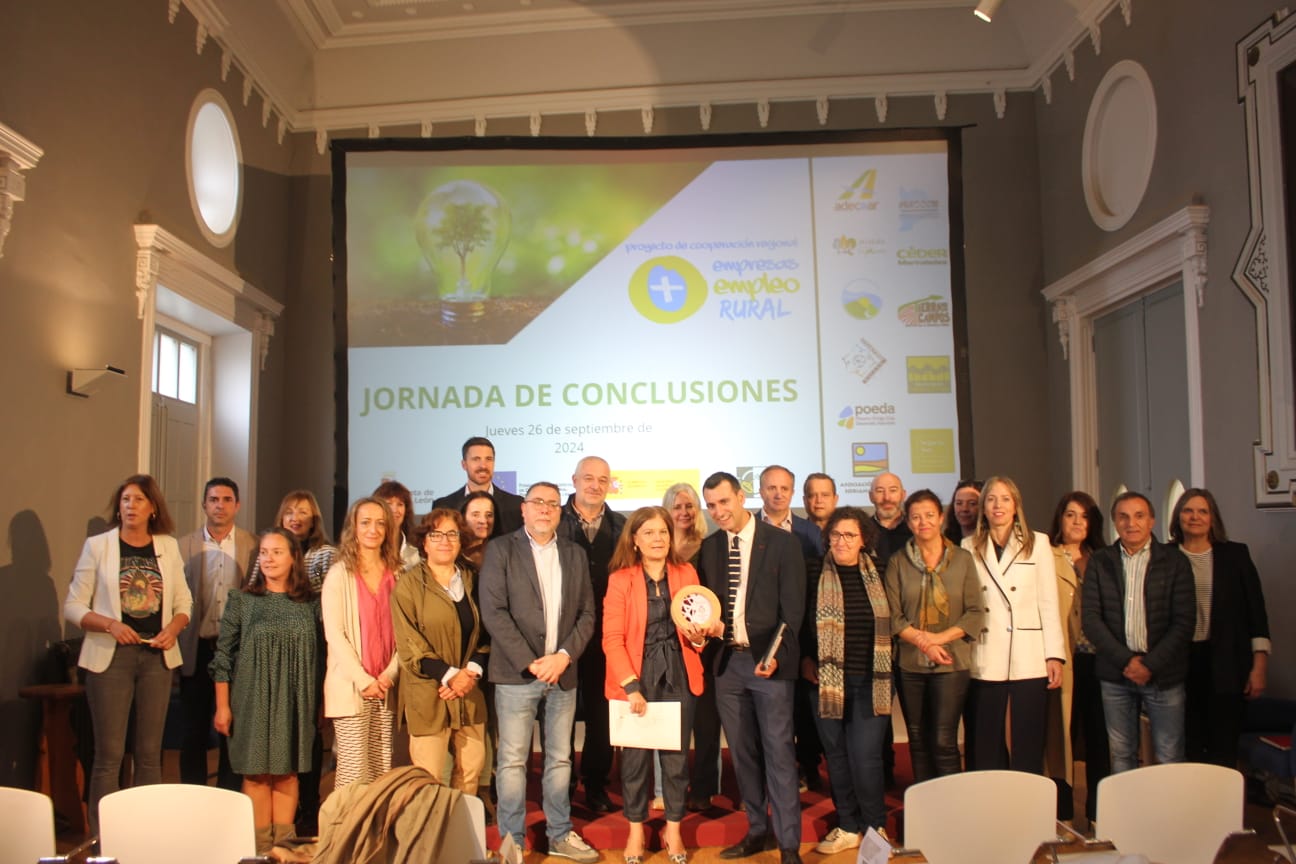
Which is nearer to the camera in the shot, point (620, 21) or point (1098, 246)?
point (1098, 246)

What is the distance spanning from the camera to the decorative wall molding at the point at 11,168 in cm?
422

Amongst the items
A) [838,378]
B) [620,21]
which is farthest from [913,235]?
[620,21]

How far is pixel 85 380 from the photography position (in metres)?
4.91

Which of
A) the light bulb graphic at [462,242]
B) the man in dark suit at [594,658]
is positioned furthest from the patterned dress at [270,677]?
the light bulb graphic at [462,242]

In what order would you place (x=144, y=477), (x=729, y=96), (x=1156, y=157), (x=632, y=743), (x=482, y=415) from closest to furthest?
(x=632, y=743), (x=144, y=477), (x=1156, y=157), (x=482, y=415), (x=729, y=96)

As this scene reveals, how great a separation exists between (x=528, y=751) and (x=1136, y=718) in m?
2.39

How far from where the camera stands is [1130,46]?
6145mm

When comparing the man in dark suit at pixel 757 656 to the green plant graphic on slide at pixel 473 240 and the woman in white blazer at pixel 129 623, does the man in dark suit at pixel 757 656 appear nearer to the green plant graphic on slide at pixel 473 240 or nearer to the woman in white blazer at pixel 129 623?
the woman in white blazer at pixel 129 623

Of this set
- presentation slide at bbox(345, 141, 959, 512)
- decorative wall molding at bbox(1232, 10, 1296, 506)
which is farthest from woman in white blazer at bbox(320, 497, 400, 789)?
decorative wall molding at bbox(1232, 10, 1296, 506)

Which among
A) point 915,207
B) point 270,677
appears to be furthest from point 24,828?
point 915,207

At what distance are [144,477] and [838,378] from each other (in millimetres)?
4009

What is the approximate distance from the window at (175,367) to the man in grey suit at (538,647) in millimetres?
3661

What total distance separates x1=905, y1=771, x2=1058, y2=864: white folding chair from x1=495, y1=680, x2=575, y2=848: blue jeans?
5.54 ft

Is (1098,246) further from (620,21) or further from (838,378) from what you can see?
(620,21)
